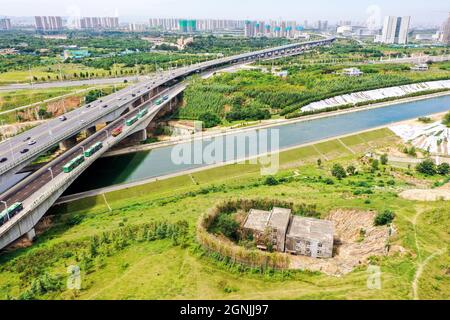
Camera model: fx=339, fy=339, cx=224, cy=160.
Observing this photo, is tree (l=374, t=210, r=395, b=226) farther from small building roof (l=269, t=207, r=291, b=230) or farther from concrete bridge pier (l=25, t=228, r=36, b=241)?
concrete bridge pier (l=25, t=228, r=36, b=241)

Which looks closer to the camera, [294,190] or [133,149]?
[294,190]

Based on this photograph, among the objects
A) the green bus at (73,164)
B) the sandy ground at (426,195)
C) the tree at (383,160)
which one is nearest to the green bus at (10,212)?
the green bus at (73,164)

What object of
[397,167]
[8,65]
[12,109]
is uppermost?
[8,65]

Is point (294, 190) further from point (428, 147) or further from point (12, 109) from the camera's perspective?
point (12, 109)

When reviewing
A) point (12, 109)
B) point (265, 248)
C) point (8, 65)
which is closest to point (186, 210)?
point (265, 248)

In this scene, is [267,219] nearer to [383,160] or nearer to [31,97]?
[383,160]

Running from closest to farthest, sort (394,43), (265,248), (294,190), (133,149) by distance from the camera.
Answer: (265,248) → (294,190) → (133,149) → (394,43)

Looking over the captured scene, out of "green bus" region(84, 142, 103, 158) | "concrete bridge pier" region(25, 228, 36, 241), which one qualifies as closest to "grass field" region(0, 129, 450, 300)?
"concrete bridge pier" region(25, 228, 36, 241)

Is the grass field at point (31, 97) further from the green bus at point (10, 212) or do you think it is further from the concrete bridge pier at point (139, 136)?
the green bus at point (10, 212)
